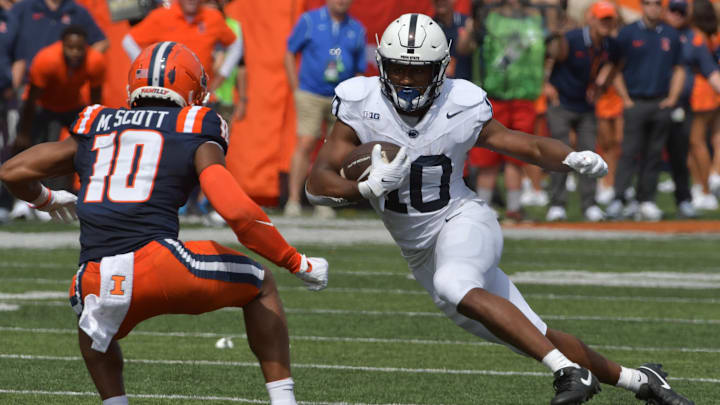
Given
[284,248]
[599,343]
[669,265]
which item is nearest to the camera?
[284,248]

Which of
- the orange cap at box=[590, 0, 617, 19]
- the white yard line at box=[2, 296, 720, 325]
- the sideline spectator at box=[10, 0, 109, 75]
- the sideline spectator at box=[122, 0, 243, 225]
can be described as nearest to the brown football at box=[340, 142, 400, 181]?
the white yard line at box=[2, 296, 720, 325]

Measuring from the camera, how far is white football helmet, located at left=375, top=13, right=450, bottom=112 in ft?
16.8

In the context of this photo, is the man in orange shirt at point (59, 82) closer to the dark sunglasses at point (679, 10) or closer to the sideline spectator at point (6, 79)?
the sideline spectator at point (6, 79)

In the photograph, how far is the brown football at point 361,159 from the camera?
4879 mm

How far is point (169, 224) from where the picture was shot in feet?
14.1

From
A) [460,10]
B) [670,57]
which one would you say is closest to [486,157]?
[670,57]

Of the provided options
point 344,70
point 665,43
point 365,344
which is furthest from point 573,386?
point 665,43

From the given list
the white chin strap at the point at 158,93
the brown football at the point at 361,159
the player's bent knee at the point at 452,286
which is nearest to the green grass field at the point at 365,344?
the player's bent knee at the point at 452,286

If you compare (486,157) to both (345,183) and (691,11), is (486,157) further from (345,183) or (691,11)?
(345,183)

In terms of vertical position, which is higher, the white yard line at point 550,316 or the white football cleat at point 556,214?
the white yard line at point 550,316

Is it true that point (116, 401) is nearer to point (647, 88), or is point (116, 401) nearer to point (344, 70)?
point (344, 70)

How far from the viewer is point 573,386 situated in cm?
425

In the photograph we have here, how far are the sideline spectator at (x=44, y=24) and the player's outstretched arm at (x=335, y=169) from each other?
704 centimetres

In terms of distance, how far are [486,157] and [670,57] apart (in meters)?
2.39
